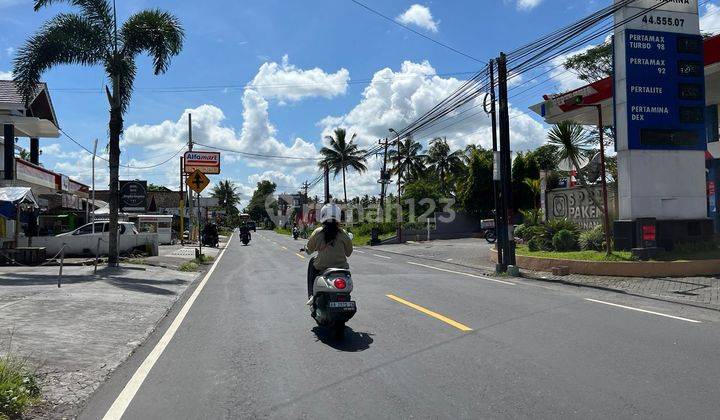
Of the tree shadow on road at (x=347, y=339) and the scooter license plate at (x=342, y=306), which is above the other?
the scooter license plate at (x=342, y=306)

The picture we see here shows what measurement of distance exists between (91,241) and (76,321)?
620 inches

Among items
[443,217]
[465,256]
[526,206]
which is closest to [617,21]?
[465,256]

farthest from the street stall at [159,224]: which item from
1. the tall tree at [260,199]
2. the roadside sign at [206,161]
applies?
the tall tree at [260,199]

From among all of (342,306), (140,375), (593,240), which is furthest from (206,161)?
(140,375)

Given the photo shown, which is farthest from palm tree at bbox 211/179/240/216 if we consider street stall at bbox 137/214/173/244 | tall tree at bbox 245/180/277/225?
street stall at bbox 137/214/173/244

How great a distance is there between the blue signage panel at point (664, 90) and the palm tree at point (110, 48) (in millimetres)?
14602

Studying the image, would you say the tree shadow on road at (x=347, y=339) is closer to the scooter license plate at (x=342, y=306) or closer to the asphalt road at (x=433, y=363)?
the asphalt road at (x=433, y=363)

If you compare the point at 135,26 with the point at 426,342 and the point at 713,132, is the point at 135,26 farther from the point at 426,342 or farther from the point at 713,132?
the point at 713,132

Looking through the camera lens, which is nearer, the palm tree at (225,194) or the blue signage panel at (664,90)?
the blue signage panel at (664,90)

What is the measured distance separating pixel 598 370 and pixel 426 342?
2154 mm

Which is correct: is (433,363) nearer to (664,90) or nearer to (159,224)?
(664,90)

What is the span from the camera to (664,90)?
16703 millimetres

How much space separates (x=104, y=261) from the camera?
2088 cm

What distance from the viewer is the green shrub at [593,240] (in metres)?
18.1
